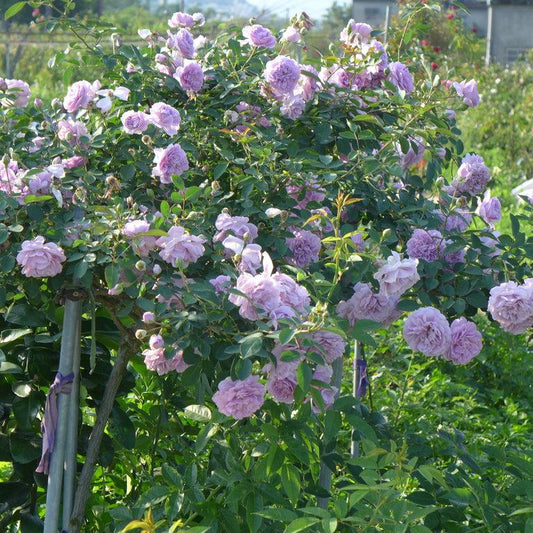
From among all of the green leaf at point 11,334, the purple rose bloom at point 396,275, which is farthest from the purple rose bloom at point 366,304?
the green leaf at point 11,334

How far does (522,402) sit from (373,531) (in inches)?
90.7

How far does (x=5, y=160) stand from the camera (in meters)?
1.71

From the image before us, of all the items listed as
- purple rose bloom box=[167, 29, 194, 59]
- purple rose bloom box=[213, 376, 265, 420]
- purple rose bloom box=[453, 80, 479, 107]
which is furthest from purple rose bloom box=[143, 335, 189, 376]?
purple rose bloom box=[453, 80, 479, 107]

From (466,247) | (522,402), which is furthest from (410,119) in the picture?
(522,402)

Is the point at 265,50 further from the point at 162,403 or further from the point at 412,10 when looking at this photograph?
the point at 162,403

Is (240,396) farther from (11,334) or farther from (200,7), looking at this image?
(200,7)

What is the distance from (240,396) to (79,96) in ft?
2.66

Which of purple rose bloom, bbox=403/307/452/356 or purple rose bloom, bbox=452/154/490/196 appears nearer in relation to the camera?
purple rose bloom, bbox=403/307/452/356

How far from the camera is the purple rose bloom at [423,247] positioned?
1.86 metres

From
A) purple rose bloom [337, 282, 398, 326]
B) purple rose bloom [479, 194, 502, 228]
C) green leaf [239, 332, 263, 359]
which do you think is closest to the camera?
green leaf [239, 332, 263, 359]

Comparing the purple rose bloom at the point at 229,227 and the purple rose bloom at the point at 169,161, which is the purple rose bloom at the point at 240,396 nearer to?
the purple rose bloom at the point at 229,227

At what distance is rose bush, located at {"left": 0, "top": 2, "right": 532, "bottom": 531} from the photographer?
1528 mm

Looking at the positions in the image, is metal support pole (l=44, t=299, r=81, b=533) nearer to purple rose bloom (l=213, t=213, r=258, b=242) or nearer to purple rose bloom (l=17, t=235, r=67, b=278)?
purple rose bloom (l=17, t=235, r=67, b=278)

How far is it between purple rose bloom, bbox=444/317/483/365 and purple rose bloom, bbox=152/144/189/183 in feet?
1.99
